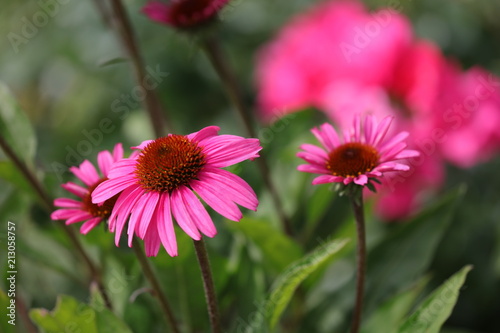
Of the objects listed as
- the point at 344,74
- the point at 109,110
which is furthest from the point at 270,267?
the point at 109,110

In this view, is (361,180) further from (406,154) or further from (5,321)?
(5,321)

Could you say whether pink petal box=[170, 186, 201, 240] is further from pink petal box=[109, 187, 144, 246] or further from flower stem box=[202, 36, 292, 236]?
flower stem box=[202, 36, 292, 236]

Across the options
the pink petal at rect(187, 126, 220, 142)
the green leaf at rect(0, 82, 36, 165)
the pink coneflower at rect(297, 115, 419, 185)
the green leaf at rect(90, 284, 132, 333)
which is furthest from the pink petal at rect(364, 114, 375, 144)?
the green leaf at rect(0, 82, 36, 165)

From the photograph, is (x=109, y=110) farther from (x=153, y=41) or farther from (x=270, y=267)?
(x=270, y=267)

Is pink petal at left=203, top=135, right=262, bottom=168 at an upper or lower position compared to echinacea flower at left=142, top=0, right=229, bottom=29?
lower

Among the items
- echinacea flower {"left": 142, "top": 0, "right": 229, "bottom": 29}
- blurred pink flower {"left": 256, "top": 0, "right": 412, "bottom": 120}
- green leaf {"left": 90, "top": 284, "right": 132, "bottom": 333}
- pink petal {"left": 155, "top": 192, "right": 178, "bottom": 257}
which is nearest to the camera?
pink petal {"left": 155, "top": 192, "right": 178, "bottom": 257}

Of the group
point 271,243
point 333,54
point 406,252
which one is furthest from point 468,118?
point 271,243
